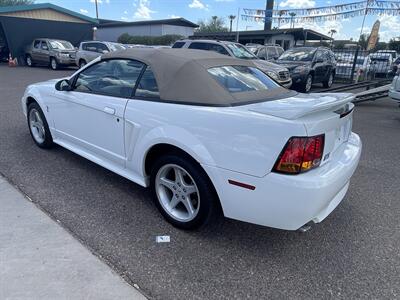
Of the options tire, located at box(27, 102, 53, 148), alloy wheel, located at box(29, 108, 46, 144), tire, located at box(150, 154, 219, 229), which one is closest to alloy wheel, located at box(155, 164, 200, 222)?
tire, located at box(150, 154, 219, 229)

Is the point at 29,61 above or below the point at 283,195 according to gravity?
below

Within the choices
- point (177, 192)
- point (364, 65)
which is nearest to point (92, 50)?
point (364, 65)

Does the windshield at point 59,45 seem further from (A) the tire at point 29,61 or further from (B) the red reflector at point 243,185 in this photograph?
(B) the red reflector at point 243,185

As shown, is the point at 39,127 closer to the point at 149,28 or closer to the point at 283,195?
the point at 283,195

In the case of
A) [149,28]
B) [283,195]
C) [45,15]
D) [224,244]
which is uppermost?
[45,15]

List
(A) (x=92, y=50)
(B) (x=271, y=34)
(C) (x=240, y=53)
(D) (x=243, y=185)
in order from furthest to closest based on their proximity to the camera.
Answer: (B) (x=271, y=34)
(A) (x=92, y=50)
(C) (x=240, y=53)
(D) (x=243, y=185)

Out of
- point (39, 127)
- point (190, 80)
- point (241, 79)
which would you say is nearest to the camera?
point (190, 80)

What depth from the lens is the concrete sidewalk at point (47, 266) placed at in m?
2.16

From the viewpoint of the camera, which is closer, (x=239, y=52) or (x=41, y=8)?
(x=239, y=52)

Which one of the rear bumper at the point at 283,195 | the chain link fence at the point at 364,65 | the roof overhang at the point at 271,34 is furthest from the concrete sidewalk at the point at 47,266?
the roof overhang at the point at 271,34

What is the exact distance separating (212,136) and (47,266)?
1.58 meters

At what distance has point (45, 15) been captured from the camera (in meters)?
22.5

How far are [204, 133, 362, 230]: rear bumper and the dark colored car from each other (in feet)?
31.8

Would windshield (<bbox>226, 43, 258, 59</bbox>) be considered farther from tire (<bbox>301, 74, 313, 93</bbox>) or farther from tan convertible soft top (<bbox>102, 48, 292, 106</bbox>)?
tan convertible soft top (<bbox>102, 48, 292, 106</bbox>)
